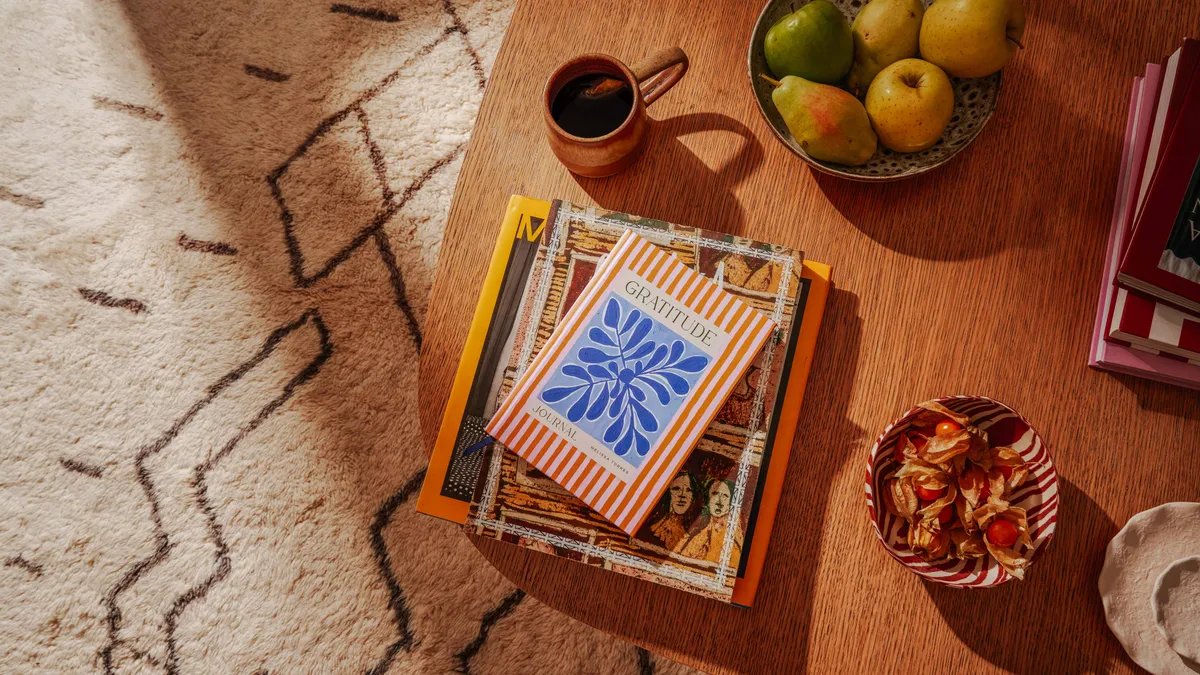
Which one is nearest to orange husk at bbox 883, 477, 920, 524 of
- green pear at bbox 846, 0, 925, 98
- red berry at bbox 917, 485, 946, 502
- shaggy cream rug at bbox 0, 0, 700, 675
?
red berry at bbox 917, 485, 946, 502

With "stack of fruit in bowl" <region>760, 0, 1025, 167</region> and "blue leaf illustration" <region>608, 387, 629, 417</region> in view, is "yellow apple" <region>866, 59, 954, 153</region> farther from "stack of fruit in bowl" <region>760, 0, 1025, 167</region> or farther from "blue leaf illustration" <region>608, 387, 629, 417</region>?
"blue leaf illustration" <region>608, 387, 629, 417</region>

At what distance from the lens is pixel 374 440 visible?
1353 mm

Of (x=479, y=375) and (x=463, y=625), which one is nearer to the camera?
(x=479, y=375)

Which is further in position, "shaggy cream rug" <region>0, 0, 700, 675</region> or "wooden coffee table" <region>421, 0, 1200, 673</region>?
"shaggy cream rug" <region>0, 0, 700, 675</region>

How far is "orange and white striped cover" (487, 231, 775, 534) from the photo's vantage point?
2.18 ft

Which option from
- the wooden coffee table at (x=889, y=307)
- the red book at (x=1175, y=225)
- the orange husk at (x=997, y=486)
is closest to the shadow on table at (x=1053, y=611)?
the wooden coffee table at (x=889, y=307)

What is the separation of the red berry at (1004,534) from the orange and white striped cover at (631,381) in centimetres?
26

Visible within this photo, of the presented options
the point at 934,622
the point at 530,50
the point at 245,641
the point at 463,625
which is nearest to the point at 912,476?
the point at 934,622

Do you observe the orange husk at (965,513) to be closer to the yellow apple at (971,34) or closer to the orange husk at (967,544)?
the orange husk at (967,544)

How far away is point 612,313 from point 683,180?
0.18 metres

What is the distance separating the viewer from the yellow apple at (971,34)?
2.01ft

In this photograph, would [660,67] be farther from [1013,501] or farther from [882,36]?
[1013,501]

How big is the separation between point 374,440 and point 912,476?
105cm

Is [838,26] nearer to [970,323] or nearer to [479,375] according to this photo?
[970,323]
